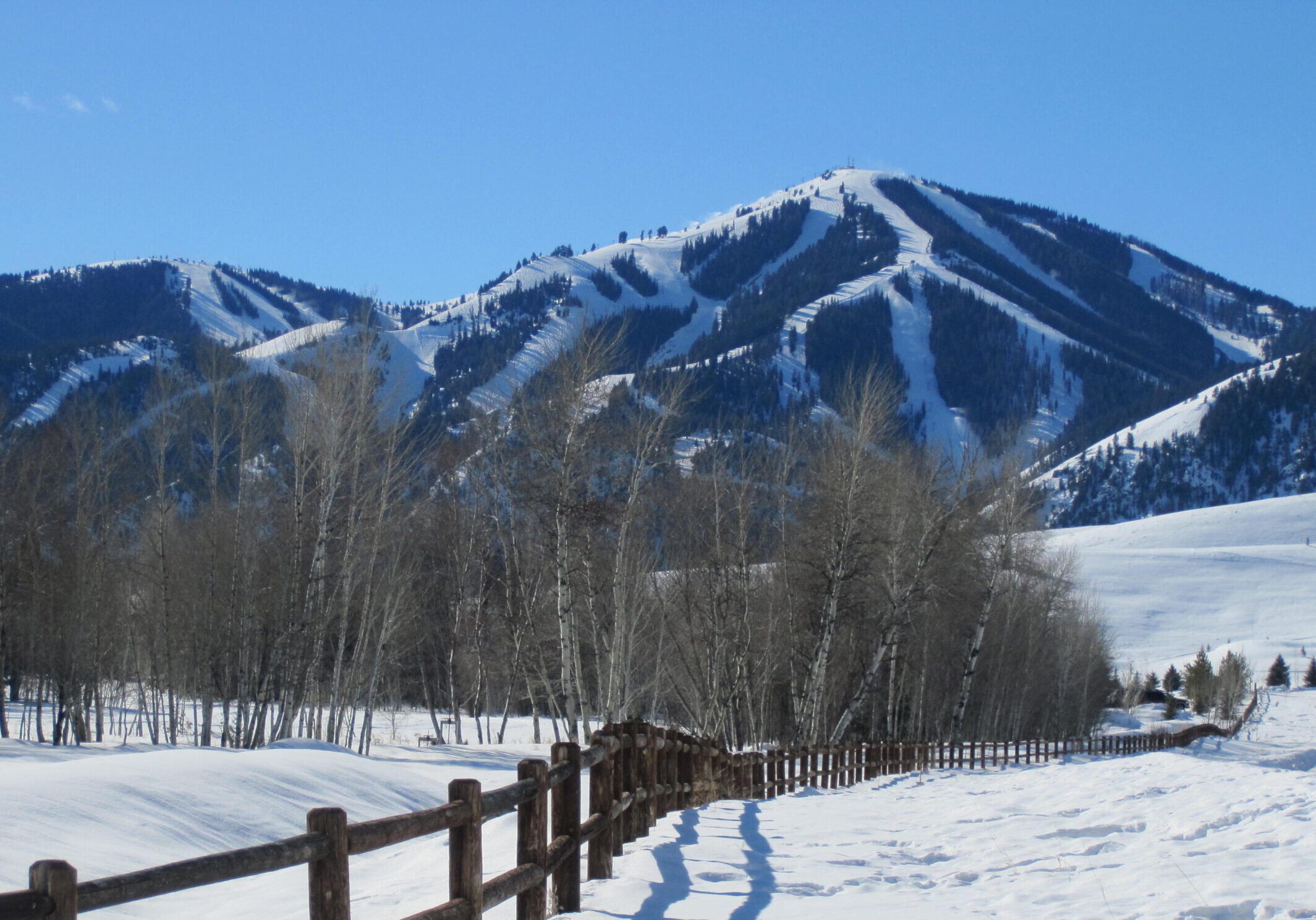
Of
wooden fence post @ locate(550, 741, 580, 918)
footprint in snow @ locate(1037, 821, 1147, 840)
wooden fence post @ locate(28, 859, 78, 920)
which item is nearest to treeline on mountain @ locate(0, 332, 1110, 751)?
footprint in snow @ locate(1037, 821, 1147, 840)

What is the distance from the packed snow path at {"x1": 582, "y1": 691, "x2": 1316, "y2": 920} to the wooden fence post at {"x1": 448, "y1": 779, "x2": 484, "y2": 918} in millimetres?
1673

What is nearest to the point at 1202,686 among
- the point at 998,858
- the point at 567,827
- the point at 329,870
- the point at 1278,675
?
the point at 1278,675

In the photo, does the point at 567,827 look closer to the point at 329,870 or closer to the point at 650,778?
the point at 329,870

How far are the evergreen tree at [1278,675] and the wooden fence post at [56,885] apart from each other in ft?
395

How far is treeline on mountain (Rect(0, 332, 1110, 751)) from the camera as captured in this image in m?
24.4

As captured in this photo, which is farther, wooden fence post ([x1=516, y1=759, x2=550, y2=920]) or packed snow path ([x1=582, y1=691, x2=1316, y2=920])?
packed snow path ([x1=582, y1=691, x2=1316, y2=920])

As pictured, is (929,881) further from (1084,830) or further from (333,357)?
(333,357)

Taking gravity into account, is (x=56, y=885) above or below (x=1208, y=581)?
below

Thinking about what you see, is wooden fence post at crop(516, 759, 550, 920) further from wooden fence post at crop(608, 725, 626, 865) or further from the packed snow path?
wooden fence post at crop(608, 725, 626, 865)

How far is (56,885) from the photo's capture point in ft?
9.14

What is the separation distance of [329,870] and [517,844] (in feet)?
13.0

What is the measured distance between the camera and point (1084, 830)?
10000mm

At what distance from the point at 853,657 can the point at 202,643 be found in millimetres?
19835

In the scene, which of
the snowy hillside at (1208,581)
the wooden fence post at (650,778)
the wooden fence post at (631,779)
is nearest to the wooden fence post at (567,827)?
the wooden fence post at (631,779)
